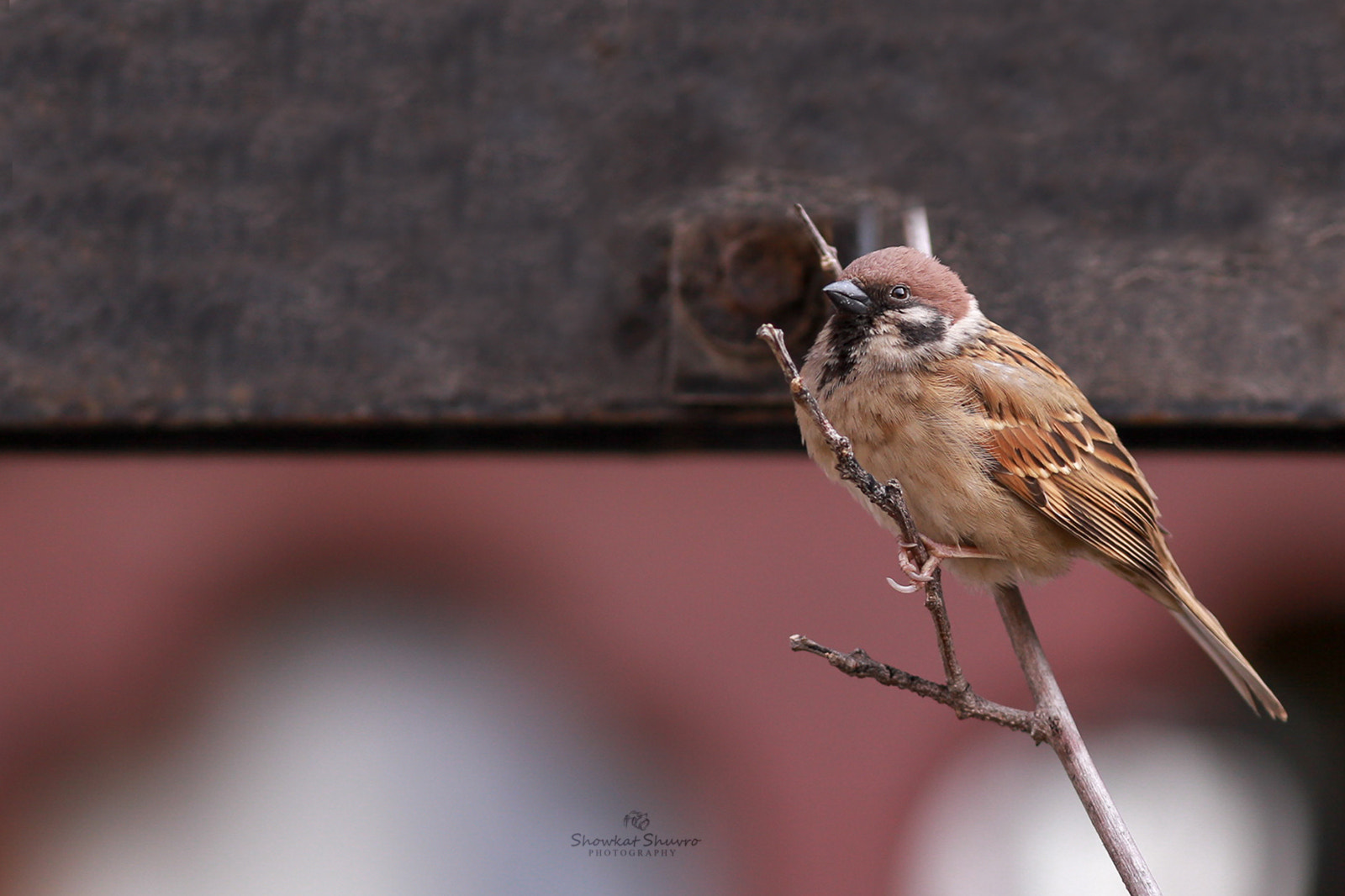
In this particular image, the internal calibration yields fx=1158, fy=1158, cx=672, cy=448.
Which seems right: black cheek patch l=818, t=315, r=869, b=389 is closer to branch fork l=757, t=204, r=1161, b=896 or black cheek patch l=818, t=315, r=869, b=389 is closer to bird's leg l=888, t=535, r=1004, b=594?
bird's leg l=888, t=535, r=1004, b=594

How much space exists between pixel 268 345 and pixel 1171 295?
4.40 feet

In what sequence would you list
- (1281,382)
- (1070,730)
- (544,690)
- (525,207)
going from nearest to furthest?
(1070,730) → (1281,382) → (525,207) → (544,690)

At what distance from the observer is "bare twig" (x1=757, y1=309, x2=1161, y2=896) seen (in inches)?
33.7

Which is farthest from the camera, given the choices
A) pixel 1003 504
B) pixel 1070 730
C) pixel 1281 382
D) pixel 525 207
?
pixel 525 207

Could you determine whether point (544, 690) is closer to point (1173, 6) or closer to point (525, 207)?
point (525, 207)

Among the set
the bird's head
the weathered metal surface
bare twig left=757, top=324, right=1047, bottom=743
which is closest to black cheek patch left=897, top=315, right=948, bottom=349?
the bird's head

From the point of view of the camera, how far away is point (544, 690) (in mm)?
2057

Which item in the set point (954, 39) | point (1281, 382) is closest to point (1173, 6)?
point (954, 39)

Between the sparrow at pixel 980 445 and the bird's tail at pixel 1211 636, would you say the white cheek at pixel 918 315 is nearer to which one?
the sparrow at pixel 980 445

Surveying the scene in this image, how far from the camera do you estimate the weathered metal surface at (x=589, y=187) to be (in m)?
1.69

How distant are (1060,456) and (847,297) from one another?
0.47 metres

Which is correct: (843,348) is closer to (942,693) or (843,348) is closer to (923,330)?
(923,330)

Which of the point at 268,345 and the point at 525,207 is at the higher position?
the point at 525,207

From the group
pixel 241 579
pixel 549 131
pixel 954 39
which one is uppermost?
pixel 954 39
